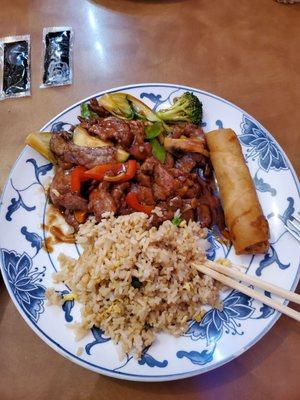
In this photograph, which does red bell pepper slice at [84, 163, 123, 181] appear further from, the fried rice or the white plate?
the fried rice

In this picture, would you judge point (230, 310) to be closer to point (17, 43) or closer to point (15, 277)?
point (15, 277)

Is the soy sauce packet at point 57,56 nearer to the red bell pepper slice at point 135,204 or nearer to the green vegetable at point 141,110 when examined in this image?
the green vegetable at point 141,110

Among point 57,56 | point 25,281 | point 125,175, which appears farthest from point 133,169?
point 57,56

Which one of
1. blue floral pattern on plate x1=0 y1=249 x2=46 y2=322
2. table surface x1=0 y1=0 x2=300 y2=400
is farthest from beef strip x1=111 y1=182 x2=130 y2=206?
table surface x1=0 y1=0 x2=300 y2=400

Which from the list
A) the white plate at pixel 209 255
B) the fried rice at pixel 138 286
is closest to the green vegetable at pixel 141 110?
the white plate at pixel 209 255

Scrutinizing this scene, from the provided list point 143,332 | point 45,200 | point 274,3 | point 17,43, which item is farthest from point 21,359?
point 274,3

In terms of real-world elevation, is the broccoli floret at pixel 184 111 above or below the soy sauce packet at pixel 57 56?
below

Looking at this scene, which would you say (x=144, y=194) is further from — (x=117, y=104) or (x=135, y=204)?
(x=117, y=104)
